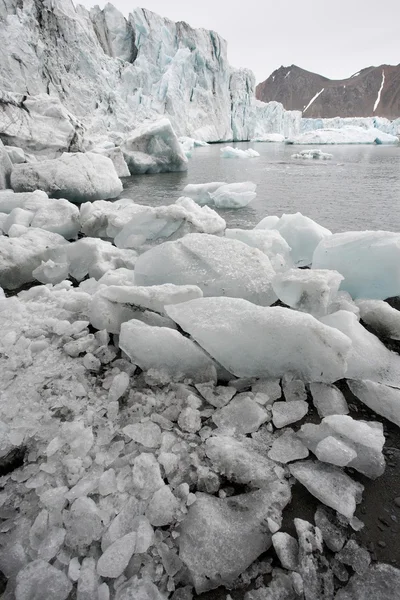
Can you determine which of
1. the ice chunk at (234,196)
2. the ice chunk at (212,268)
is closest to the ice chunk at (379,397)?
the ice chunk at (212,268)

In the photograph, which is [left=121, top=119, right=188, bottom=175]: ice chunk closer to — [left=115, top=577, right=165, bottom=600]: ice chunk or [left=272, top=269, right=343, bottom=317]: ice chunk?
[left=272, top=269, right=343, bottom=317]: ice chunk

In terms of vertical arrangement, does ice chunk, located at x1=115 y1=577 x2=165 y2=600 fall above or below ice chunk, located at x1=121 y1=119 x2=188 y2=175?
below

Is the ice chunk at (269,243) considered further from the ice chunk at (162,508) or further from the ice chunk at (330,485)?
the ice chunk at (162,508)

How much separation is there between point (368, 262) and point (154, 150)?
955 cm

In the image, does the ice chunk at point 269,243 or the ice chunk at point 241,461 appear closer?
the ice chunk at point 241,461

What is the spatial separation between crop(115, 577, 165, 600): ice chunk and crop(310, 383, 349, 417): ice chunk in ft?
2.40

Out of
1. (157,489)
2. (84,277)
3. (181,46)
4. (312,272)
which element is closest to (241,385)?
(157,489)

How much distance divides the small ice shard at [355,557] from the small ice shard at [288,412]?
37 cm

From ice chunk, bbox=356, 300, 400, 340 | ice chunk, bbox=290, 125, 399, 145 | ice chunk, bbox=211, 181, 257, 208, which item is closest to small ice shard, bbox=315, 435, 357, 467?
ice chunk, bbox=356, 300, 400, 340

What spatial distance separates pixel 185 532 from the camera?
0.77 metres

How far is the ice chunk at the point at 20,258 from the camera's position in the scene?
2.30m

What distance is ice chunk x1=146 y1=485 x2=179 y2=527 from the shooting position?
0.79 m

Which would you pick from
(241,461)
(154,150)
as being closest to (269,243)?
(241,461)

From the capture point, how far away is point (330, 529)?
795mm
